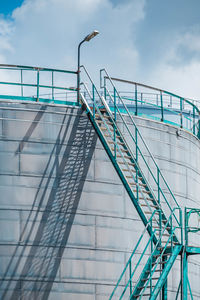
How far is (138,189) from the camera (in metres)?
17.5

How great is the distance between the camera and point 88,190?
16.8 meters

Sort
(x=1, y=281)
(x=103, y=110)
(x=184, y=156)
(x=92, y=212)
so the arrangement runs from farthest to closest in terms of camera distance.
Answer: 1. (x=184, y=156)
2. (x=103, y=110)
3. (x=92, y=212)
4. (x=1, y=281)

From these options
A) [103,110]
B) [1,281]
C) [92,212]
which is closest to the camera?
[1,281]

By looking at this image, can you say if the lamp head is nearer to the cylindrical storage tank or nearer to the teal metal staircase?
the teal metal staircase

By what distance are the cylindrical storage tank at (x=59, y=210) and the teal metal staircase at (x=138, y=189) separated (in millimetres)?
291

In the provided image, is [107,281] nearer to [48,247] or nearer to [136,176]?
[48,247]

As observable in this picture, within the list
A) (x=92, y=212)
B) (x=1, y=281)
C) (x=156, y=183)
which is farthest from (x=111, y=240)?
(x=1, y=281)

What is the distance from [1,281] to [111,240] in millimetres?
3141

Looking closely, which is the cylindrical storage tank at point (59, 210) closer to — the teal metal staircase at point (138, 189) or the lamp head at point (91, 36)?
the teal metal staircase at point (138, 189)

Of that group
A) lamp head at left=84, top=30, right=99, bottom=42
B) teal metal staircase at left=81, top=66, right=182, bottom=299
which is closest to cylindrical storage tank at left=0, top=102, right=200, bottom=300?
teal metal staircase at left=81, top=66, right=182, bottom=299

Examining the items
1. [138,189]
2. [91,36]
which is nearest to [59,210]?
[138,189]

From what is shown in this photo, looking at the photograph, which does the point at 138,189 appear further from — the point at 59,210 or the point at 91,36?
the point at 91,36

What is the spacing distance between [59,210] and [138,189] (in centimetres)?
248

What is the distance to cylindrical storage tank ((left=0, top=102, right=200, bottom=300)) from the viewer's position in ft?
51.9
